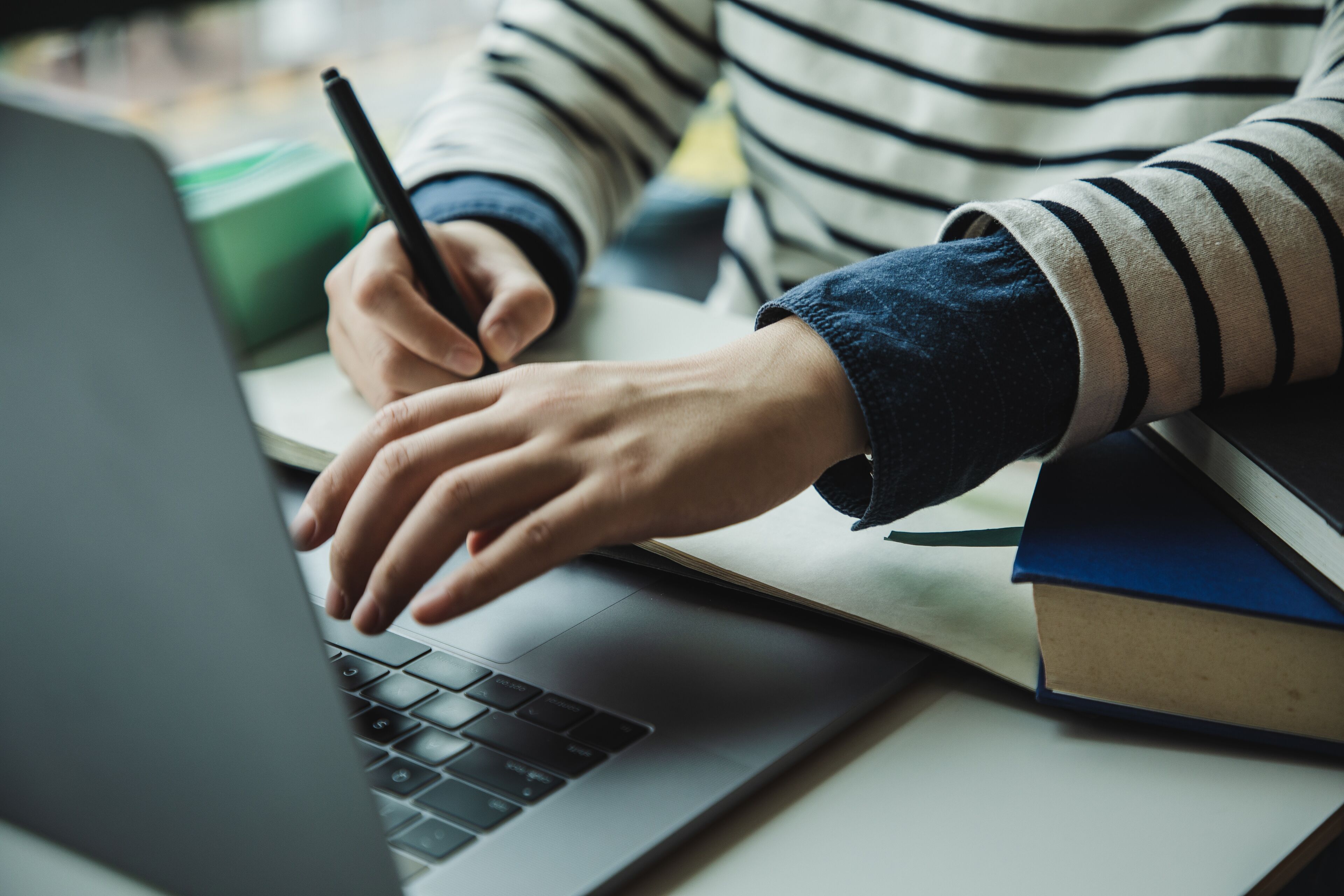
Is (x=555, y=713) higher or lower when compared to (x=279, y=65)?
lower

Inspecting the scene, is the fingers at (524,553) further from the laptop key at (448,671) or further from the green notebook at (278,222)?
the green notebook at (278,222)

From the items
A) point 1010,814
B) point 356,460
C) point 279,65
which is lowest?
point 1010,814

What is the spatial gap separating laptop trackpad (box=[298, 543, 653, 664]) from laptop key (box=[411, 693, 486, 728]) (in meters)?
0.02

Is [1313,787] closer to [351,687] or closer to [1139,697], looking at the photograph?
[1139,697]

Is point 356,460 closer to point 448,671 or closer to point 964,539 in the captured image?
point 448,671

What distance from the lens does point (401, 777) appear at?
288mm

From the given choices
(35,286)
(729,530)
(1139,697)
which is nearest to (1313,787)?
(1139,697)

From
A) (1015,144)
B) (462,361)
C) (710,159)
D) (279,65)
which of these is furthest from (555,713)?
(279,65)

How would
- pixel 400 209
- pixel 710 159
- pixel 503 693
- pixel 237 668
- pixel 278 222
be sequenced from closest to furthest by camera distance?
pixel 237 668, pixel 503 693, pixel 400 209, pixel 278 222, pixel 710 159

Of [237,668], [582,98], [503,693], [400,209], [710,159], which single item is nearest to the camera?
[237,668]

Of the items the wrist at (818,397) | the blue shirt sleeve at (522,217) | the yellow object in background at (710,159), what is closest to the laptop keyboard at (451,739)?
the wrist at (818,397)

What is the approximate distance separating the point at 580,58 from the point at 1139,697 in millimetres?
593

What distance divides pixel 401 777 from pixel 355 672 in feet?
0.18

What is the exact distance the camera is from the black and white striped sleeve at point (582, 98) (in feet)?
2.22
